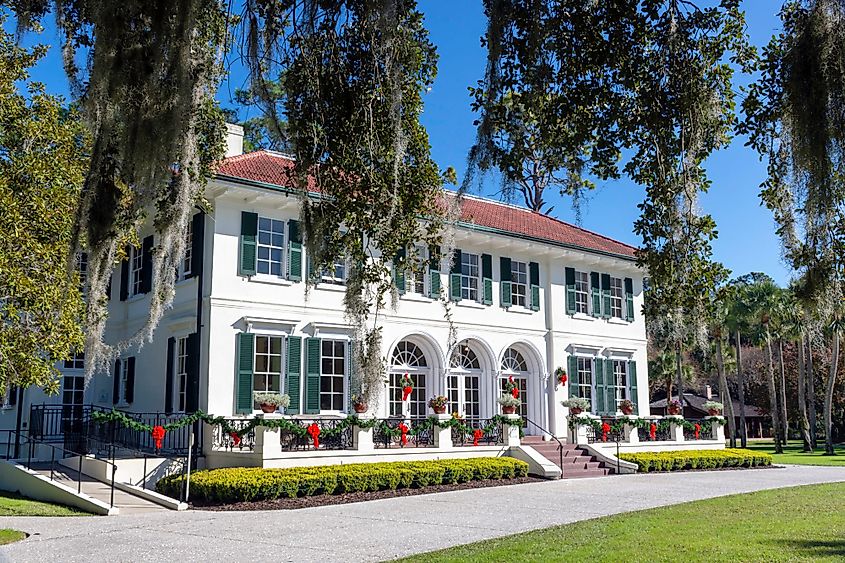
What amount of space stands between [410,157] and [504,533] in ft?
21.2

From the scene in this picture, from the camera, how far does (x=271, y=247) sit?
Answer: 18516 mm

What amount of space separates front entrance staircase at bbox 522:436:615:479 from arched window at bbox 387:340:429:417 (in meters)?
3.05

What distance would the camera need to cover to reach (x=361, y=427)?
1744 cm

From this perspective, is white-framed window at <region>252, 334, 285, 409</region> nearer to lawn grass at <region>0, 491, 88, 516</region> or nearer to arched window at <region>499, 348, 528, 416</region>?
lawn grass at <region>0, 491, 88, 516</region>

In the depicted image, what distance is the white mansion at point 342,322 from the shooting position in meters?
17.6

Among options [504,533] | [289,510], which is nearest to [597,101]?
[504,533]

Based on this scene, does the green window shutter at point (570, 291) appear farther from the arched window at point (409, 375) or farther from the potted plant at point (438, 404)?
the potted plant at point (438, 404)

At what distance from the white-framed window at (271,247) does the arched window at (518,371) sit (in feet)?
25.2

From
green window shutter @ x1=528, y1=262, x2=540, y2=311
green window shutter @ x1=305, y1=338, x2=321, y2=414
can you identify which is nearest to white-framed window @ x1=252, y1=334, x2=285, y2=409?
green window shutter @ x1=305, y1=338, x2=321, y2=414

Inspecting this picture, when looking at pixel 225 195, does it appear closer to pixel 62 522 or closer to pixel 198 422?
pixel 198 422

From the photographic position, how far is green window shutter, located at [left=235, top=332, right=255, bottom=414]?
57.0 ft

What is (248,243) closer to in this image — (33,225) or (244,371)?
(244,371)

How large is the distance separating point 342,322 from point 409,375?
3028 mm

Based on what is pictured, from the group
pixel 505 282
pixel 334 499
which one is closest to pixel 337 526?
pixel 334 499
